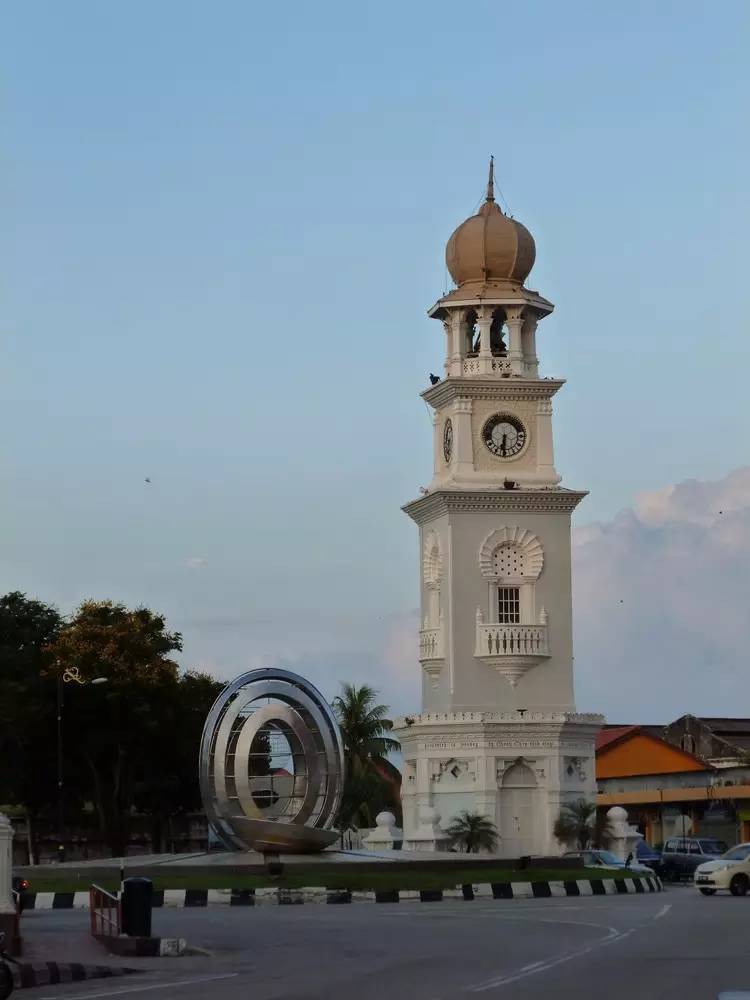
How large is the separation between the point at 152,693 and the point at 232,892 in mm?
31851

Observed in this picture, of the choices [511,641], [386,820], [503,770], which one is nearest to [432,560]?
[511,641]

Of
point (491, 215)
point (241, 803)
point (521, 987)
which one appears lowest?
point (521, 987)

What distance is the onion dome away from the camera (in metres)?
73.8

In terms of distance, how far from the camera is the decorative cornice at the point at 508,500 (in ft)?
234

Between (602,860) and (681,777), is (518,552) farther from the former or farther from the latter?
(681,777)

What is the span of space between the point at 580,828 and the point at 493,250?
21.9 m

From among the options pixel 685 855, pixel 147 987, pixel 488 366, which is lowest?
pixel 147 987

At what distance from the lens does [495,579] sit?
7144cm

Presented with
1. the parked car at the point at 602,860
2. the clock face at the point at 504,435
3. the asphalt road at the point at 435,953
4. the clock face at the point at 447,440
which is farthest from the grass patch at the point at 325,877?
the clock face at the point at 447,440

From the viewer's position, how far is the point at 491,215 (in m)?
74.4

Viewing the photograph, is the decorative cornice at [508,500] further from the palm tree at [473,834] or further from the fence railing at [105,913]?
the fence railing at [105,913]

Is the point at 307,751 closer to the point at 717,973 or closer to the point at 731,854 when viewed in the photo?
the point at 731,854

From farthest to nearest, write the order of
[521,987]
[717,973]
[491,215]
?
[491,215]
[717,973]
[521,987]

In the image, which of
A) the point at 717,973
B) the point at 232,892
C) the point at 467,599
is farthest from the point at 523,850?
the point at 717,973
